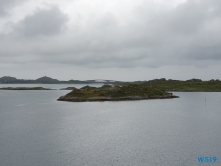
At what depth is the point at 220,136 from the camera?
51.0 meters

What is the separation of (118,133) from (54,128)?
694 inches

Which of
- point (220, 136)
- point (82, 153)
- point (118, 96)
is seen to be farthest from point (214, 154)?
point (118, 96)

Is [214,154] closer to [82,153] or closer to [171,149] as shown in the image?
[171,149]

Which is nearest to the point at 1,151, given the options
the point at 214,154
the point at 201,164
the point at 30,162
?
the point at 30,162

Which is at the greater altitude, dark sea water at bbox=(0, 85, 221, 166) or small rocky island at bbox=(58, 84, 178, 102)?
small rocky island at bbox=(58, 84, 178, 102)

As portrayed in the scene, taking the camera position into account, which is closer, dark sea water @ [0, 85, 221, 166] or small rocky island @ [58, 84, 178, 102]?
dark sea water @ [0, 85, 221, 166]

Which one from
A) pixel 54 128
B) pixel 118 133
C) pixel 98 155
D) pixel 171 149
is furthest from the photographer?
pixel 54 128

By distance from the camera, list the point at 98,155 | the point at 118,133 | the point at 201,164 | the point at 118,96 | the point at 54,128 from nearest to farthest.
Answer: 1. the point at 201,164
2. the point at 98,155
3. the point at 118,133
4. the point at 54,128
5. the point at 118,96

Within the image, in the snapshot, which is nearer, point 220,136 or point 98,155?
point 98,155

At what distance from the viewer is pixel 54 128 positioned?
60.1m

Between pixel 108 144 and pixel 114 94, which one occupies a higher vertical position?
pixel 114 94

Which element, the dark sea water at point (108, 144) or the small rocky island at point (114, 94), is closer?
the dark sea water at point (108, 144)

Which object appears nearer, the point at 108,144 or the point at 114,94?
the point at 108,144

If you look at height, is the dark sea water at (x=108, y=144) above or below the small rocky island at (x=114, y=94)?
below
